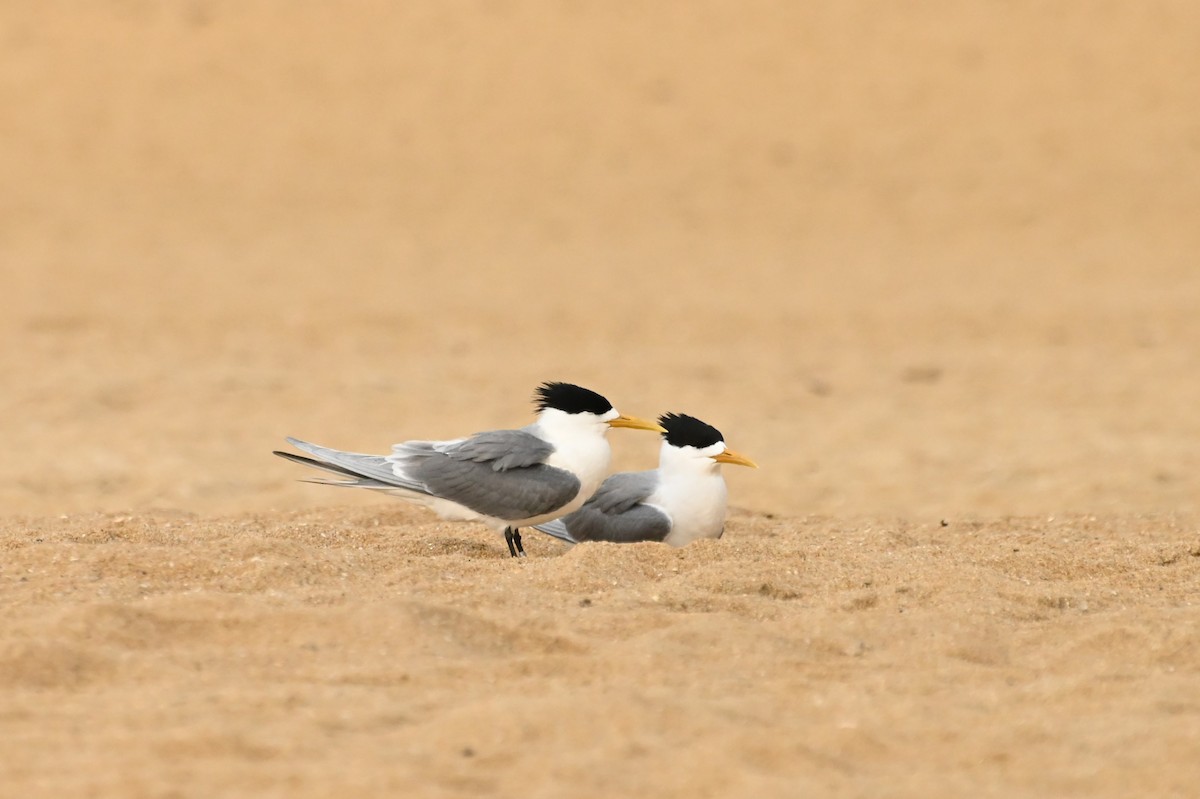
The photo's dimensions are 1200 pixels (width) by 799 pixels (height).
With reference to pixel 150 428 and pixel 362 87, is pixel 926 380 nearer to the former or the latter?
pixel 150 428

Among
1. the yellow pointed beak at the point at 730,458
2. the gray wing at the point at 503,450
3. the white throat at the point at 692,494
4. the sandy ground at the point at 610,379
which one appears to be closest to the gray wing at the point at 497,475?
the gray wing at the point at 503,450

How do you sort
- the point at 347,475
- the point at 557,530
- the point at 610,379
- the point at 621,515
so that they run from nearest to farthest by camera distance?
the point at 621,515
the point at 347,475
the point at 557,530
the point at 610,379

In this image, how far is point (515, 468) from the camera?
607 cm

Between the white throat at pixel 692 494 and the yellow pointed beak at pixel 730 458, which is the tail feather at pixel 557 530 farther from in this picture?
the yellow pointed beak at pixel 730 458

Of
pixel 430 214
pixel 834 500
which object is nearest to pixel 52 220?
pixel 430 214

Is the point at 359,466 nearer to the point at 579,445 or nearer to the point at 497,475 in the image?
the point at 497,475

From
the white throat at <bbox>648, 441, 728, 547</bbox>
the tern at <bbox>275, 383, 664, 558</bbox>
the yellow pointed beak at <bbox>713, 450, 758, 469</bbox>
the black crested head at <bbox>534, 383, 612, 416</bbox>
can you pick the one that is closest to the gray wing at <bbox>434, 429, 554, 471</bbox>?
the tern at <bbox>275, 383, 664, 558</bbox>

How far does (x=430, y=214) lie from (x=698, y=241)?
3.18 m

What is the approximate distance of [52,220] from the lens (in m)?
18.5

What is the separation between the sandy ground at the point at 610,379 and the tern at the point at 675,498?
0.85 feet

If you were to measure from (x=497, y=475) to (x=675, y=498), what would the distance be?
26.6 inches

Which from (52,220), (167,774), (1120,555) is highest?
(52,220)

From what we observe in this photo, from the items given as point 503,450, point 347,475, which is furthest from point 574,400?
point 347,475

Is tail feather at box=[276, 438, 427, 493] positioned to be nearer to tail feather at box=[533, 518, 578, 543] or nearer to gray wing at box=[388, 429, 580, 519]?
gray wing at box=[388, 429, 580, 519]
